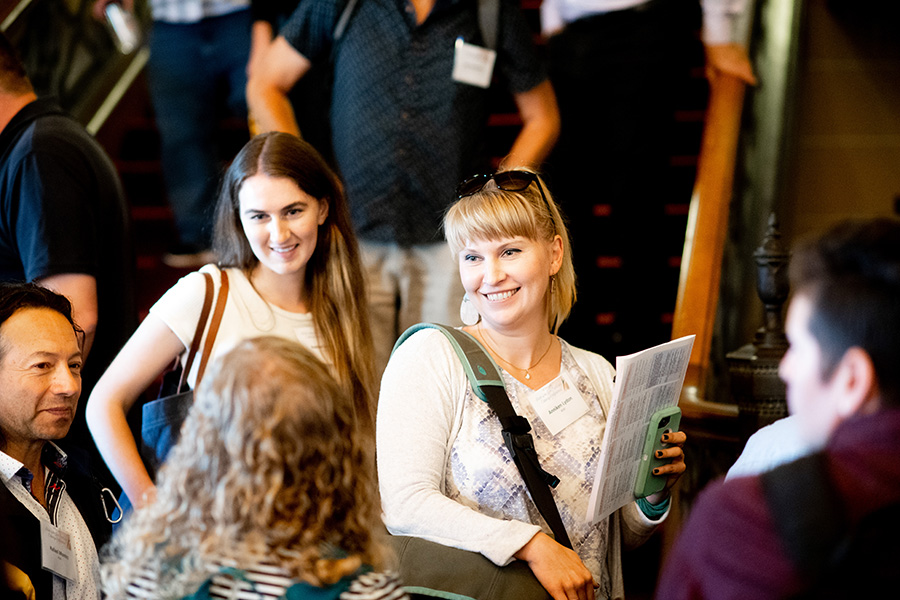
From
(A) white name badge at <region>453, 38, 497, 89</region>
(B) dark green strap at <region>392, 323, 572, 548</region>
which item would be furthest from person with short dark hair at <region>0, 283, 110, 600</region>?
(A) white name badge at <region>453, 38, 497, 89</region>

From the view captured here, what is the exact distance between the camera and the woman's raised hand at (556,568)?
72.6 inches

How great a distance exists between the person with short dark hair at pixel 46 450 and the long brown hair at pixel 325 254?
2.04ft

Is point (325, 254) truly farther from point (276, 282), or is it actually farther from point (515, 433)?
point (515, 433)

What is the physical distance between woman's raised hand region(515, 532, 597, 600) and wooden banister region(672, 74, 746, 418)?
1.40 m

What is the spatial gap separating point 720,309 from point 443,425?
214 cm

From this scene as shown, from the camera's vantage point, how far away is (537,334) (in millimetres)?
2227

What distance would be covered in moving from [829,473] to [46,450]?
5.55 ft

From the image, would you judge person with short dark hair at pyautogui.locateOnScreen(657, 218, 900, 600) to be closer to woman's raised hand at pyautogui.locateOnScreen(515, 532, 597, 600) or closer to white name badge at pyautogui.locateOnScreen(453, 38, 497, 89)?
→ woman's raised hand at pyautogui.locateOnScreen(515, 532, 597, 600)

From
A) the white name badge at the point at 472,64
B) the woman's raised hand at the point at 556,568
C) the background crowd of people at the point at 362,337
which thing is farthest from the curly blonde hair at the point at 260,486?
the white name badge at the point at 472,64

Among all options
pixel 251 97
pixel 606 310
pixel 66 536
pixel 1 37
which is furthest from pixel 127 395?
pixel 606 310

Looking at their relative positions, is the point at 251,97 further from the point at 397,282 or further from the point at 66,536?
the point at 66,536

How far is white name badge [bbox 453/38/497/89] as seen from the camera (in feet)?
11.2

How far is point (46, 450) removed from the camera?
2.04 metres

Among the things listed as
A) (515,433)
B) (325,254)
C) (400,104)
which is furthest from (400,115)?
(515,433)
